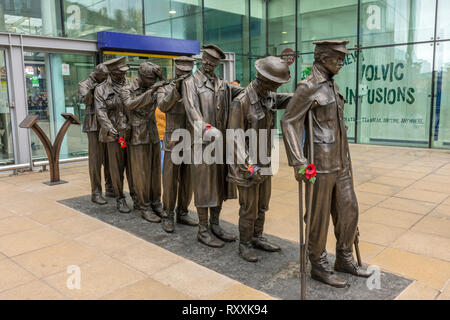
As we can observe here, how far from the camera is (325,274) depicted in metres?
3.32

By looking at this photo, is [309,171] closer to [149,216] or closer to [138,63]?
[149,216]

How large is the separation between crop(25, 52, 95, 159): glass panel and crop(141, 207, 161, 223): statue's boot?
209 inches

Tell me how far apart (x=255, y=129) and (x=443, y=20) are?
9.79m

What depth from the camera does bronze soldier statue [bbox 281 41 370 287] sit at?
3.13m

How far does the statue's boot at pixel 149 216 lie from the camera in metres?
5.12

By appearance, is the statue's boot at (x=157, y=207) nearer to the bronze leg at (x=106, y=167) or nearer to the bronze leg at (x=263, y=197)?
the bronze leg at (x=106, y=167)

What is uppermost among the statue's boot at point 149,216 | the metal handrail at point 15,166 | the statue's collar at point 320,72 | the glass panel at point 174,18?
the glass panel at point 174,18

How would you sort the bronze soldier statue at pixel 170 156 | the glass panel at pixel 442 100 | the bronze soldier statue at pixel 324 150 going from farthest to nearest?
the glass panel at pixel 442 100 < the bronze soldier statue at pixel 170 156 < the bronze soldier statue at pixel 324 150

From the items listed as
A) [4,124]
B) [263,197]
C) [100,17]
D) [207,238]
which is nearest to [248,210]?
[263,197]

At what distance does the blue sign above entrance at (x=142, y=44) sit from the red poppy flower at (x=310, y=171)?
7662 mm

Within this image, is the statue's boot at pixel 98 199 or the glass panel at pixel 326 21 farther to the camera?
the glass panel at pixel 326 21

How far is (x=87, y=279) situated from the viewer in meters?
3.50

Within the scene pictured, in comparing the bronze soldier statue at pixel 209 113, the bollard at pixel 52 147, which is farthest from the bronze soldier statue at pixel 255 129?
the bollard at pixel 52 147
